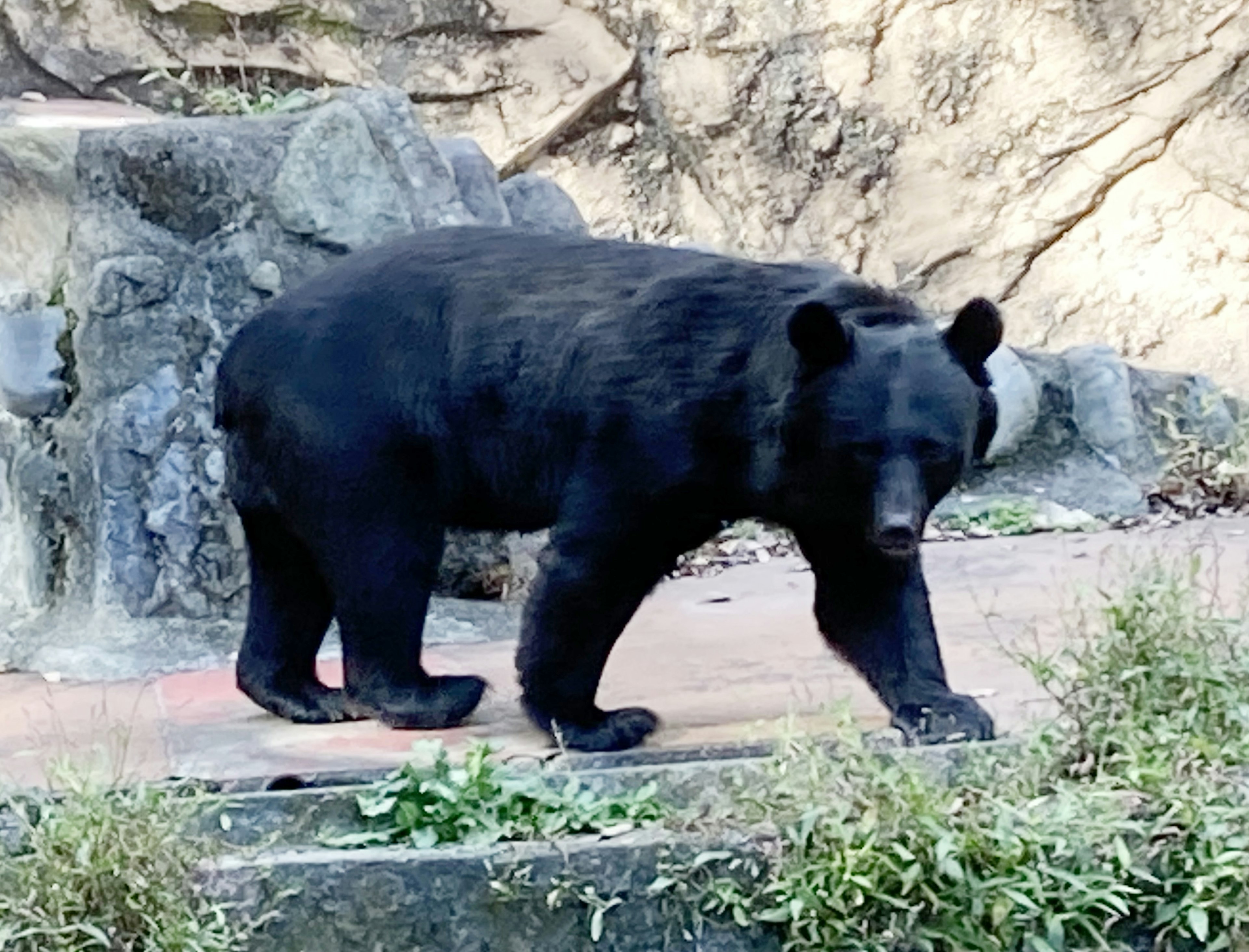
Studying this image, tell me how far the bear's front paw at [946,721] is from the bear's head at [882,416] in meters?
0.35

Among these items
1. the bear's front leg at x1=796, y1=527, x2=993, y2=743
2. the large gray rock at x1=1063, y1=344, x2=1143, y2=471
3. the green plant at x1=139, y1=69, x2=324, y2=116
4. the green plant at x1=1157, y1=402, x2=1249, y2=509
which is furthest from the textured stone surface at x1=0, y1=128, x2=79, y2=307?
the green plant at x1=1157, y1=402, x2=1249, y2=509

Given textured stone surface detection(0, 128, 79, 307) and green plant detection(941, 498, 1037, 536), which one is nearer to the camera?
textured stone surface detection(0, 128, 79, 307)

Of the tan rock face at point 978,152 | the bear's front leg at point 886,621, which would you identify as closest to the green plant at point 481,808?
the bear's front leg at point 886,621

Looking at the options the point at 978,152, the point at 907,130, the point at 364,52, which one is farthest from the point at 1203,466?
the point at 364,52

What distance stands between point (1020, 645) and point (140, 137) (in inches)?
123

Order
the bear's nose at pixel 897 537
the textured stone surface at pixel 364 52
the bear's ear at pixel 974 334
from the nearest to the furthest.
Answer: the bear's nose at pixel 897 537 → the bear's ear at pixel 974 334 → the textured stone surface at pixel 364 52

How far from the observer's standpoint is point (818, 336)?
365cm

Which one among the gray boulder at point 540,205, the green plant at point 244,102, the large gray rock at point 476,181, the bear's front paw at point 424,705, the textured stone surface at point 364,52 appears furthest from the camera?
the textured stone surface at point 364,52

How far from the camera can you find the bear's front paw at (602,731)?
13.3 ft

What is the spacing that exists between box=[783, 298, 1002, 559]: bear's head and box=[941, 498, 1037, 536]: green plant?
4.19 meters

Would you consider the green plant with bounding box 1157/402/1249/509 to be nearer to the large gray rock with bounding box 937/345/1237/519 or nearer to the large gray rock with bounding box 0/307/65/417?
the large gray rock with bounding box 937/345/1237/519

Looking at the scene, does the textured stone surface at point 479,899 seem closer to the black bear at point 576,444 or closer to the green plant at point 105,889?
the green plant at point 105,889

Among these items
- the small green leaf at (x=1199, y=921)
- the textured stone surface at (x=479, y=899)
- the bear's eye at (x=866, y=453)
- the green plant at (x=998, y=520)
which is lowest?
the green plant at (x=998, y=520)

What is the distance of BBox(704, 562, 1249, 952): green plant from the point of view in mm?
3102
